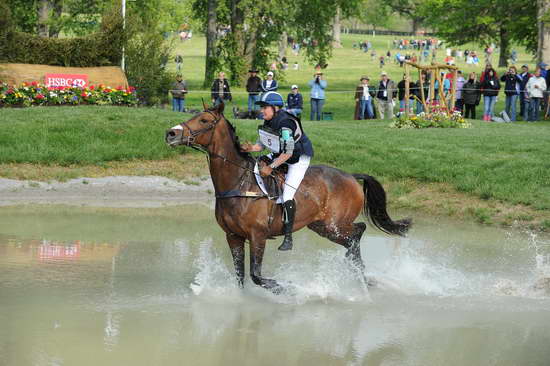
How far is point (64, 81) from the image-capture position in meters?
24.6

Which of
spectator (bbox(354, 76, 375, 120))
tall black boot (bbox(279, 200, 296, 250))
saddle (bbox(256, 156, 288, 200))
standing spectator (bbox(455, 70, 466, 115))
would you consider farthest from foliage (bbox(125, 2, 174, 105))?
tall black boot (bbox(279, 200, 296, 250))

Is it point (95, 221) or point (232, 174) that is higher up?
point (232, 174)

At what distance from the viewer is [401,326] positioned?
369 inches

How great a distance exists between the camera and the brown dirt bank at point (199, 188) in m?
16.0

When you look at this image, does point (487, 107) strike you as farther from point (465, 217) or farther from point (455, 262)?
point (455, 262)

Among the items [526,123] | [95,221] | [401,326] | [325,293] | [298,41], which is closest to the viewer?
[401,326]

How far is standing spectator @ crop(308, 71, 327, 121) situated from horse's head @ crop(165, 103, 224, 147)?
18.2 m

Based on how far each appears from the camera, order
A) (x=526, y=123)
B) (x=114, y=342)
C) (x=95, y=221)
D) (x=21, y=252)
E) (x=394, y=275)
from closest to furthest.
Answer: (x=114, y=342) → (x=394, y=275) → (x=21, y=252) → (x=95, y=221) → (x=526, y=123)

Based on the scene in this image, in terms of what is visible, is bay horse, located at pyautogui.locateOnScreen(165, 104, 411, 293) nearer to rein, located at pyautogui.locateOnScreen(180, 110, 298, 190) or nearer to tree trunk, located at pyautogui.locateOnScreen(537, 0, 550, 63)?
rein, located at pyautogui.locateOnScreen(180, 110, 298, 190)

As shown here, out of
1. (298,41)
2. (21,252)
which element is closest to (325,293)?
(21,252)

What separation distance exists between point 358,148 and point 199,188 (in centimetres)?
447

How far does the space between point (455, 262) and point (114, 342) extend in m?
6.20

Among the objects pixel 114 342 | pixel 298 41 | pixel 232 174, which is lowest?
pixel 114 342

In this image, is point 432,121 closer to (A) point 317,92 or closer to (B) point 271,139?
(A) point 317,92
